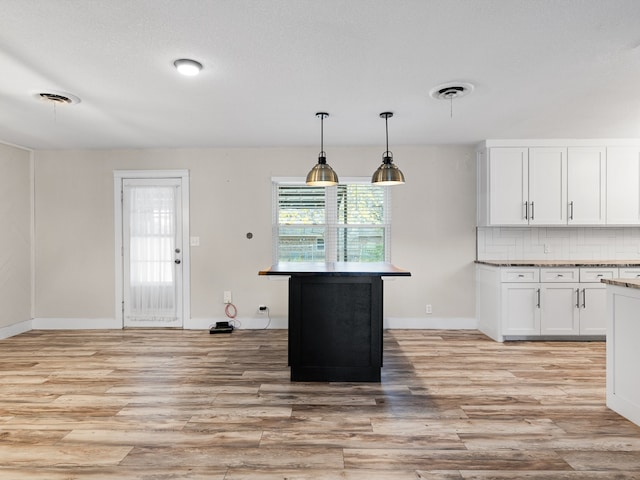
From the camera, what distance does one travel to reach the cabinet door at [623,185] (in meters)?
4.43

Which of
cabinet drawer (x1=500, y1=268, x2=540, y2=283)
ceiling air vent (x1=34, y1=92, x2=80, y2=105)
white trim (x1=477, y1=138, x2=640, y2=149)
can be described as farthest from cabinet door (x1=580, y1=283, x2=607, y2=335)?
ceiling air vent (x1=34, y1=92, x2=80, y2=105)

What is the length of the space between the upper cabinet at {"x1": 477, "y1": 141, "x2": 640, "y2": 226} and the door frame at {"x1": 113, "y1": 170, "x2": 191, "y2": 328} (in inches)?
155

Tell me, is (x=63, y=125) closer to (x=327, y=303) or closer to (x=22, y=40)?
(x=22, y=40)

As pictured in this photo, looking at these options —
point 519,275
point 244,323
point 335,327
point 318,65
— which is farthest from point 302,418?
point 519,275

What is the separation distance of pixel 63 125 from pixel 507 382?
5.01 metres

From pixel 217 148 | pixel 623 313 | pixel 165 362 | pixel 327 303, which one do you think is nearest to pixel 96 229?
pixel 217 148

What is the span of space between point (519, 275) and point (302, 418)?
314 centimetres

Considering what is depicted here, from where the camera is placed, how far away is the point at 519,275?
4227 mm

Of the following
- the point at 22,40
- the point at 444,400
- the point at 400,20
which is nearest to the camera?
the point at 400,20

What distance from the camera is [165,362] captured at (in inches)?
140

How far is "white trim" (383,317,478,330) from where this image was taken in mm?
4805

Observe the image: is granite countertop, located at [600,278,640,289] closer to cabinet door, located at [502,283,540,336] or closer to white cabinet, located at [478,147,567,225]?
cabinet door, located at [502,283,540,336]

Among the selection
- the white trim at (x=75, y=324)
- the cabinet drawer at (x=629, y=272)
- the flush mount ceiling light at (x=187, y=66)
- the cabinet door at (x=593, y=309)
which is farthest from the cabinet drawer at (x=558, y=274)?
the white trim at (x=75, y=324)

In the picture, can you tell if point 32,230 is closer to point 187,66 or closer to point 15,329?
point 15,329
